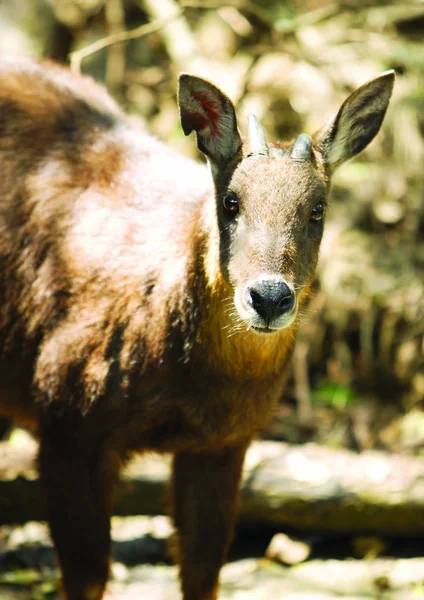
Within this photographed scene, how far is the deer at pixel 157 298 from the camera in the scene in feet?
16.3

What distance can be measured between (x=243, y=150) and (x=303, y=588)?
3.14m

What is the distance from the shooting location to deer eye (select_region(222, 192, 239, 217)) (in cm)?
498

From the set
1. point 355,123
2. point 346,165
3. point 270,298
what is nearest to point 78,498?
point 270,298

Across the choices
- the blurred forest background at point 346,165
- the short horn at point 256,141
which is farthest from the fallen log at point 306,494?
the short horn at point 256,141

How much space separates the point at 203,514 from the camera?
6016 millimetres

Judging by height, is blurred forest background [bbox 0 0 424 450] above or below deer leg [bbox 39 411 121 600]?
above

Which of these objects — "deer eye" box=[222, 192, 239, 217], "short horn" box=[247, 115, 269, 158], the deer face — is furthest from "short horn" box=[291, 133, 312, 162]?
"deer eye" box=[222, 192, 239, 217]

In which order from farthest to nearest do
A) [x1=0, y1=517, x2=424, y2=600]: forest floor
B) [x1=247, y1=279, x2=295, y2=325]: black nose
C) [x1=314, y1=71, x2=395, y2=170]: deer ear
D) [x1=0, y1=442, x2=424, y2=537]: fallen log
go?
[x1=0, y1=442, x2=424, y2=537]: fallen log → [x1=0, y1=517, x2=424, y2=600]: forest floor → [x1=314, y1=71, x2=395, y2=170]: deer ear → [x1=247, y1=279, x2=295, y2=325]: black nose

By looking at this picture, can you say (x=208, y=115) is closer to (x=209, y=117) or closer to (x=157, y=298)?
(x=209, y=117)

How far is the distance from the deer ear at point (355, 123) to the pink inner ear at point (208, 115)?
58 cm

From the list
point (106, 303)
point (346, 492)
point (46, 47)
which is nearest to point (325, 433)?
point (346, 492)

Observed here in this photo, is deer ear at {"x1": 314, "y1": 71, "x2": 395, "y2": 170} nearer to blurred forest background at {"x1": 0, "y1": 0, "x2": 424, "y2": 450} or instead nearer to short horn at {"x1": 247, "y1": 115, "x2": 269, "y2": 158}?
short horn at {"x1": 247, "y1": 115, "x2": 269, "y2": 158}

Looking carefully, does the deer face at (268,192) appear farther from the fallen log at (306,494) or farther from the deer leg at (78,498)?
the fallen log at (306,494)

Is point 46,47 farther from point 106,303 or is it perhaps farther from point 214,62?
point 106,303
